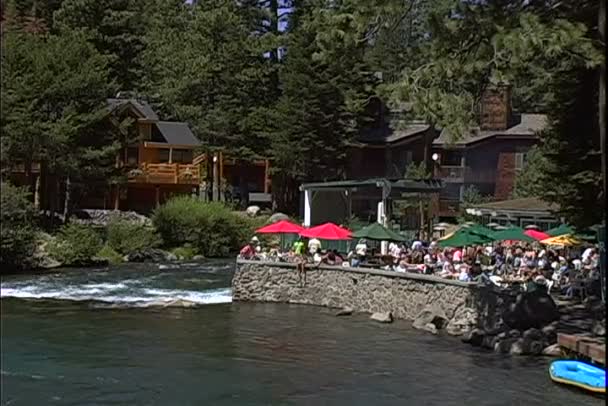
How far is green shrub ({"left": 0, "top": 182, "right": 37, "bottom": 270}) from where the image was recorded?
370 cm

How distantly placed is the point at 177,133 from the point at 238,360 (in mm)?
30597

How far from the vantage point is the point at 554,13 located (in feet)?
39.1

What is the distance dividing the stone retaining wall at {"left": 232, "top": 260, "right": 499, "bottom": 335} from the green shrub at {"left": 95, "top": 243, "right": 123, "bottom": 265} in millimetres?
6573

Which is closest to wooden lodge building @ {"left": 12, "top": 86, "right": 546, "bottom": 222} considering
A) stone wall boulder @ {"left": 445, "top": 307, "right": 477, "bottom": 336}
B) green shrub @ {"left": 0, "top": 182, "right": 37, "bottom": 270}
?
stone wall boulder @ {"left": 445, "top": 307, "right": 477, "bottom": 336}

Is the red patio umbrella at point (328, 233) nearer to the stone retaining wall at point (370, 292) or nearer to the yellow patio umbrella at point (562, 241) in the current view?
the stone retaining wall at point (370, 292)

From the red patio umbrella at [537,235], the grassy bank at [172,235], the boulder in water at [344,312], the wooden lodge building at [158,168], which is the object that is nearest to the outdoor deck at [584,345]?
the boulder in water at [344,312]

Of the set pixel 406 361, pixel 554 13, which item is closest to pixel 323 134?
pixel 406 361

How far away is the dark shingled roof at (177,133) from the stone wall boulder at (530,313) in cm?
2796

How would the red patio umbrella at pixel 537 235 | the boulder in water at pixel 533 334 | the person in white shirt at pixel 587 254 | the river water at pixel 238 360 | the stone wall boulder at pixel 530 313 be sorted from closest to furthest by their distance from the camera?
1. the river water at pixel 238 360
2. the boulder in water at pixel 533 334
3. the stone wall boulder at pixel 530 313
4. the person in white shirt at pixel 587 254
5. the red patio umbrella at pixel 537 235

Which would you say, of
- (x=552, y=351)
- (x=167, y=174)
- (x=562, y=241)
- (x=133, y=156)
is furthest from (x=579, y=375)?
(x=133, y=156)

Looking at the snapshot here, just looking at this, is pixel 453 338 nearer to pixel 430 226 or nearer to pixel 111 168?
pixel 430 226

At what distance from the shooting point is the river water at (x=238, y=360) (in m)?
12.6

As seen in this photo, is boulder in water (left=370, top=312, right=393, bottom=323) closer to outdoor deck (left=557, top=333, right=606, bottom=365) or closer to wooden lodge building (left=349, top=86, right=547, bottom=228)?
outdoor deck (left=557, top=333, right=606, bottom=365)

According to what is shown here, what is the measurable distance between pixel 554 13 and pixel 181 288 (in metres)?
16.2
